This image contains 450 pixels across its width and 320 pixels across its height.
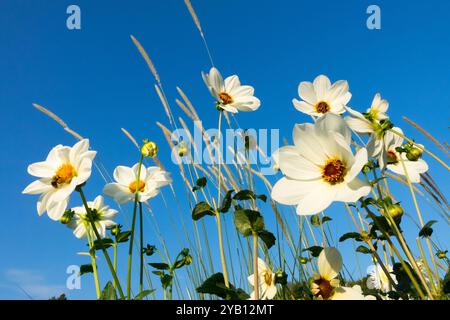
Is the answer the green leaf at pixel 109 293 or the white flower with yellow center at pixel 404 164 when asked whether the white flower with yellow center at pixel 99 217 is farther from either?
the white flower with yellow center at pixel 404 164

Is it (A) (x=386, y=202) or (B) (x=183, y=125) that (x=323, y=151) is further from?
(B) (x=183, y=125)

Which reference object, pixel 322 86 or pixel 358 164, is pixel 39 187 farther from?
pixel 322 86

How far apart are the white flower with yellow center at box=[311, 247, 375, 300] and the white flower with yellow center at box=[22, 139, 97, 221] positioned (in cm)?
64

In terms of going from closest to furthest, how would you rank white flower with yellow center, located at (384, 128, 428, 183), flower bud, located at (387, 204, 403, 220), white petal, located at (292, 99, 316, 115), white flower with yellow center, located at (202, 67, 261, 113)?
flower bud, located at (387, 204, 403, 220) < white flower with yellow center, located at (384, 128, 428, 183) < white flower with yellow center, located at (202, 67, 261, 113) < white petal, located at (292, 99, 316, 115)

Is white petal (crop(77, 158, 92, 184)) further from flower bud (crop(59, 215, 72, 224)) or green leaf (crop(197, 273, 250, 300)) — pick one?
green leaf (crop(197, 273, 250, 300))

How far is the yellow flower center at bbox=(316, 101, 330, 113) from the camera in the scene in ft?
5.51

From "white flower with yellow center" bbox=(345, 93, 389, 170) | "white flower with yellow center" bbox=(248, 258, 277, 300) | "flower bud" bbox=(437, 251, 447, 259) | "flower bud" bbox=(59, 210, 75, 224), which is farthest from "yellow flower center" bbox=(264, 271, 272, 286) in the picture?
"flower bud" bbox=(437, 251, 447, 259)

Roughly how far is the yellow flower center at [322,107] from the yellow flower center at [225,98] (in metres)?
0.35

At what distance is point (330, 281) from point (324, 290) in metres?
0.03

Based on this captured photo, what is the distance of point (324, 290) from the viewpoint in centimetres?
102

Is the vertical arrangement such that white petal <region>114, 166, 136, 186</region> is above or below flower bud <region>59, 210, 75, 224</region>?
above
